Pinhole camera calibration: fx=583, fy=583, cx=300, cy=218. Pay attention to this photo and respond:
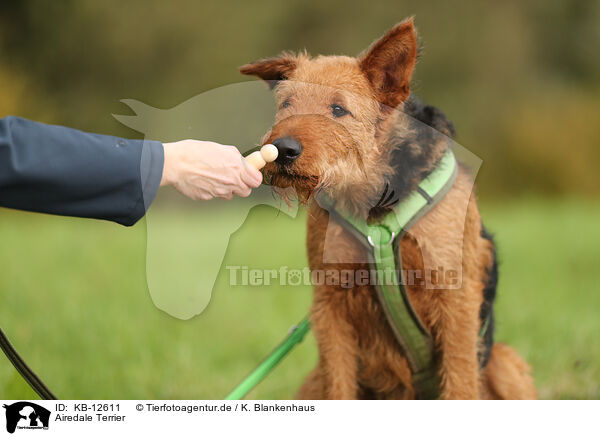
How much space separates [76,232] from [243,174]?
291 centimetres

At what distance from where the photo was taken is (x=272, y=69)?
190cm

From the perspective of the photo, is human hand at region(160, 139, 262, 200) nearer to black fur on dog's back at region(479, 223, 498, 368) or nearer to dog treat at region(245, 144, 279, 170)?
dog treat at region(245, 144, 279, 170)

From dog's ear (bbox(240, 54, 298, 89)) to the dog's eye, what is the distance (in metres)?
0.22

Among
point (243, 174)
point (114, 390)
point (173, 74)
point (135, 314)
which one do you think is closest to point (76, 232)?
point (135, 314)

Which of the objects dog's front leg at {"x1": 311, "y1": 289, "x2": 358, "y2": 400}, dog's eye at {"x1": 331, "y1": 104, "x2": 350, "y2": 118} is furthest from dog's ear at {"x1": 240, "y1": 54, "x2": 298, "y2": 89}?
dog's front leg at {"x1": 311, "y1": 289, "x2": 358, "y2": 400}

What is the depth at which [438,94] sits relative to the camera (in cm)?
546

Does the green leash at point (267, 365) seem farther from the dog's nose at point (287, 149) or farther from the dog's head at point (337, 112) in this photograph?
the dog's nose at point (287, 149)

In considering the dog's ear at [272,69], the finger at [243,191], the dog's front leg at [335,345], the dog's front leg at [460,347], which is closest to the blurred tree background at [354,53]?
the dog's ear at [272,69]

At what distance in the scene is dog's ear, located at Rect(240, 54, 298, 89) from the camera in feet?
6.13

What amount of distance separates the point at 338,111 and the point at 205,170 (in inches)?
20.0

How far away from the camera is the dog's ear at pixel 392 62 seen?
1.74m
